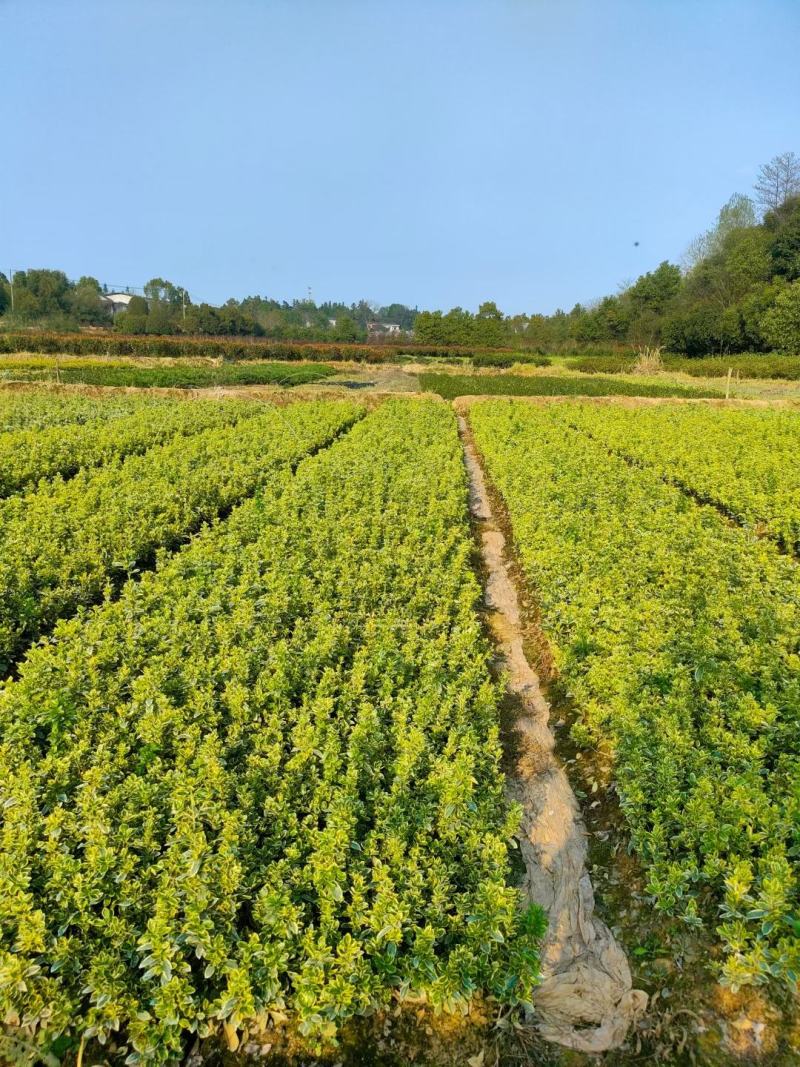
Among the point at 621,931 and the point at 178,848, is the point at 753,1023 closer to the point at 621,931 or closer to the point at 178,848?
the point at 621,931

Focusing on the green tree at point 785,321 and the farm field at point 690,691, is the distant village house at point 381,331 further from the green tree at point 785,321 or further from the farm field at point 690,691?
the farm field at point 690,691

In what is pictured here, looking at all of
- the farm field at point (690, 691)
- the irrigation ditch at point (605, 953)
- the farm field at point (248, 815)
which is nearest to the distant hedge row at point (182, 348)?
the farm field at point (690, 691)

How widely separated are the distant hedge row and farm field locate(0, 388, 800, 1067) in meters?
47.7

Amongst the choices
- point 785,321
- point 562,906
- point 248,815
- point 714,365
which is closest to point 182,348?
point 714,365

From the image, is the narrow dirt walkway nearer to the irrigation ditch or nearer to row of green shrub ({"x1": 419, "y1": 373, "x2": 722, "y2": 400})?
the irrigation ditch

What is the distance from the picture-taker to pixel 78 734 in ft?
13.1

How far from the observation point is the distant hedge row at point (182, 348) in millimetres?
47688

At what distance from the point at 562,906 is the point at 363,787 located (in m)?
1.46

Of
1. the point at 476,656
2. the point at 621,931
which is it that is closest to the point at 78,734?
the point at 476,656

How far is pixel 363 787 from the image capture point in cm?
376

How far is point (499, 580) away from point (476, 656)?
4330 millimetres

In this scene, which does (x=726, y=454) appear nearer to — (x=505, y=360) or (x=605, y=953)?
(x=605, y=953)

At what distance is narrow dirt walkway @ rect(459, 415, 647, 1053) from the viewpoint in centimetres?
311

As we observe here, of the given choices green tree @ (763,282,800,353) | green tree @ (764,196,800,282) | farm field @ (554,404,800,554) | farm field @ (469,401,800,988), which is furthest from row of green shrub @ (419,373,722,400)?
farm field @ (469,401,800,988)
